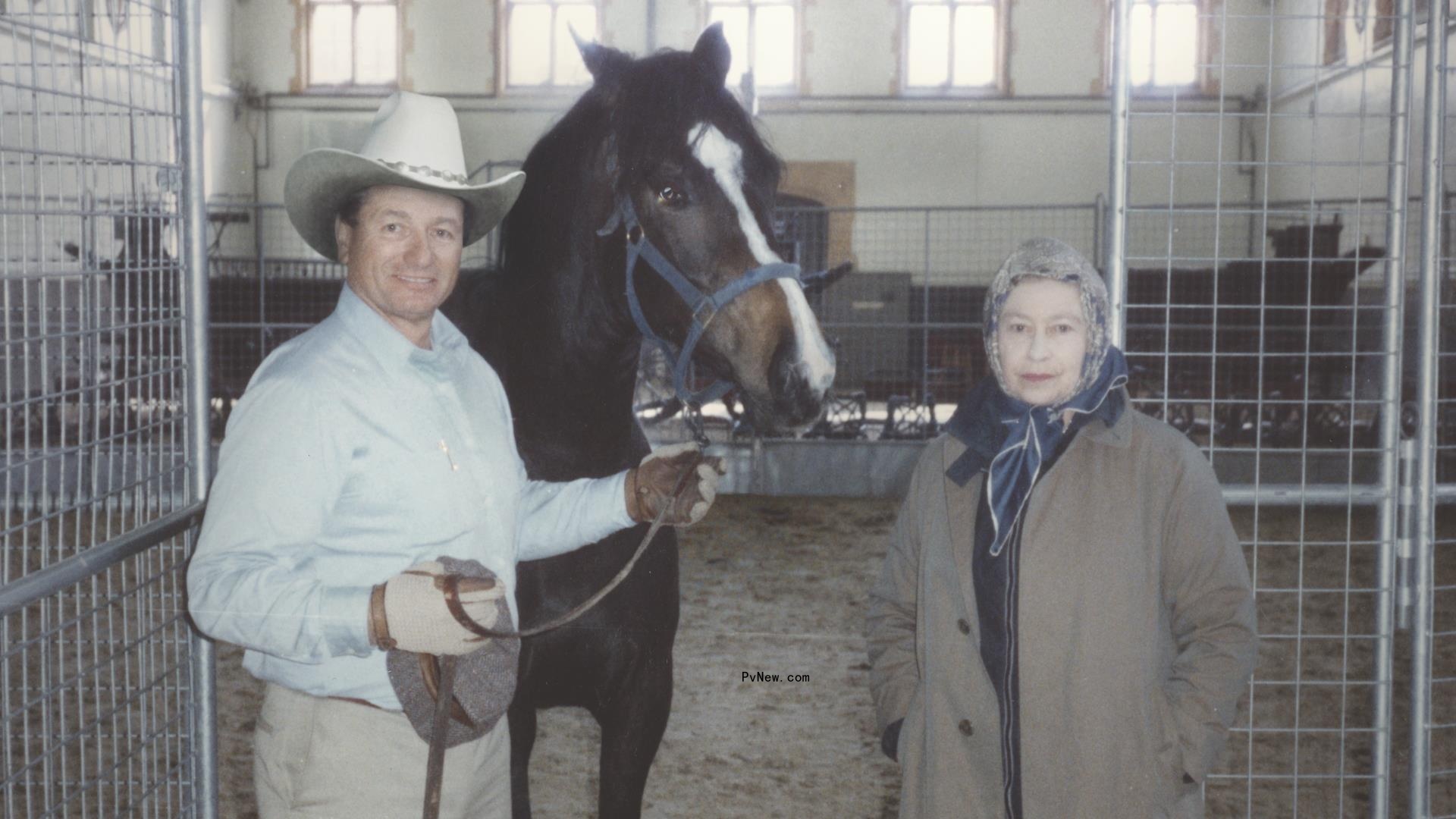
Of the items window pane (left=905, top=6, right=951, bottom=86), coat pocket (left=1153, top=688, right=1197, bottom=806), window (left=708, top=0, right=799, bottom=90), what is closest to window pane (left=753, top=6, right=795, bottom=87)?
window (left=708, top=0, right=799, bottom=90)

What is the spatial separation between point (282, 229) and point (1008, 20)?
31.7ft

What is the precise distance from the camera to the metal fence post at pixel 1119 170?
2.22m

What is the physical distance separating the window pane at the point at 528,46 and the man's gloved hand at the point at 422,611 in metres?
15.1

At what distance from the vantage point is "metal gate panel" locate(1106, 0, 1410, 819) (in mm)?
2359

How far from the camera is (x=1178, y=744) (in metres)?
1.60

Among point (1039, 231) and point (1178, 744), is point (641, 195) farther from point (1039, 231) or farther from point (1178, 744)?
point (1039, 231)

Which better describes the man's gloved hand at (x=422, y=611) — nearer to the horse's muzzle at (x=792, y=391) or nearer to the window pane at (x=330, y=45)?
the horse's muzzle at (x=792, y=391)

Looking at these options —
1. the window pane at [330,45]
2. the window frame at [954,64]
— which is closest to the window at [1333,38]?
the window frame at [954,64]

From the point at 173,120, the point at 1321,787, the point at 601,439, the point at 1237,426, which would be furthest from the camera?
the point at 1237,426

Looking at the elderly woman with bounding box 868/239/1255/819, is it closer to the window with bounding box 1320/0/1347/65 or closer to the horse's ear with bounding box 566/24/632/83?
the horse's ear with bounding box 566/24/632/83

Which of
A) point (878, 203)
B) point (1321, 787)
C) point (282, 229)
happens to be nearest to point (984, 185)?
point (878, 203)

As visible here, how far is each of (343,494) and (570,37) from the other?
14.7 meters

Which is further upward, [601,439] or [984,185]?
[984,185]

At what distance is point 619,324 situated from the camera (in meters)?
2.32
